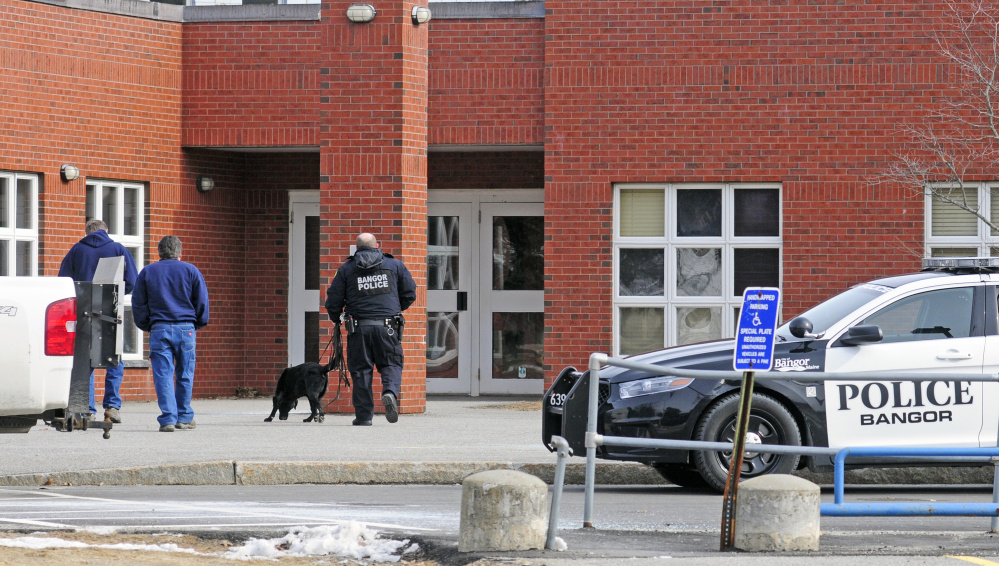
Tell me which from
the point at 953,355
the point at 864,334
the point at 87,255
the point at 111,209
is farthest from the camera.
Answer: the point at 111,209

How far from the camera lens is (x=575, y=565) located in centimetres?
641

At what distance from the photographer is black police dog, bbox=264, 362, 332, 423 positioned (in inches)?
539

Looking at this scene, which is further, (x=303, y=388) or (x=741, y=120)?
(x=741, y=120)

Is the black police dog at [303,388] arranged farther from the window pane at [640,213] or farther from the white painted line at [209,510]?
the white painted line at [209,510]

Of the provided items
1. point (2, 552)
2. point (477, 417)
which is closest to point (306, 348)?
point (477, 417)

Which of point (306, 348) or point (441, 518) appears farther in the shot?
point (306, 348)

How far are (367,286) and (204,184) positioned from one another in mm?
5051

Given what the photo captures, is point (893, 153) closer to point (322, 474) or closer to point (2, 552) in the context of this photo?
point (322, 474)

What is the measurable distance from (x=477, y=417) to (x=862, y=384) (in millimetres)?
6131

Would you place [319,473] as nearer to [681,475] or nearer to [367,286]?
[681,475]

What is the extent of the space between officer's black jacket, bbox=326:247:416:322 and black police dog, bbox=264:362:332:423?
1.81 feet

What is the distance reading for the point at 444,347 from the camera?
60.1 feet

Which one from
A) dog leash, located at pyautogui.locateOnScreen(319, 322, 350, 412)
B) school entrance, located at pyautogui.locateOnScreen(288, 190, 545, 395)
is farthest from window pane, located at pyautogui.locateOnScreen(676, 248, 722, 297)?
dog leash, located at pyautogui.locateOnScreen(319, 322, 350, 412)

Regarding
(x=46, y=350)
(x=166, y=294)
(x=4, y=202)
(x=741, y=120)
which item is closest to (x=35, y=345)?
(x=46, y=350)
